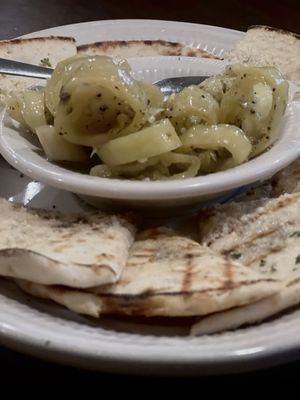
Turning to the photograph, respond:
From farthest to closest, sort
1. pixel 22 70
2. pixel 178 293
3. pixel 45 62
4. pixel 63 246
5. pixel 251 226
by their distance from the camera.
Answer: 1. pixel 45 62
2. pixel 22 70
3. pixel 251 226
4. pixel 63 246
5. pixel 178 293

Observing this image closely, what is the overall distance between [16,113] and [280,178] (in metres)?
0.84

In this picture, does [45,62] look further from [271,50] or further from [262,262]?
[262,262]

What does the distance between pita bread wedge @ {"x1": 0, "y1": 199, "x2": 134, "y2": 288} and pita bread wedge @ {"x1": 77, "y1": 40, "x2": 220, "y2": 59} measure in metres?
1.17

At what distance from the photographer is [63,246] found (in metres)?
1.61

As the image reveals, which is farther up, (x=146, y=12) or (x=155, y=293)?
(x=155, y=293)

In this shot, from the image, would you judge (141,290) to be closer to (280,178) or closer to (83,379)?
(83,379)

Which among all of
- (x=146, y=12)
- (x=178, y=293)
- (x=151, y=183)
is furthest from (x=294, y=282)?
(x=146, y=12)

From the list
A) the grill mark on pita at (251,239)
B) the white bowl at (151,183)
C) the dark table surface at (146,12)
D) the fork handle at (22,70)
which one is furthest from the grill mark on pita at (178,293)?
the dark table surface at (146,12)

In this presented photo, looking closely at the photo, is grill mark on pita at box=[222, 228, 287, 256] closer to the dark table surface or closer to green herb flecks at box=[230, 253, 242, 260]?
green herb flecks at box=[230, 253, 242, 260]

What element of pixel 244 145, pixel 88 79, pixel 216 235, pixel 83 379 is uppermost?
pixel 88 79

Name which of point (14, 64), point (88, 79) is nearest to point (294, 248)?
point (88, 79)

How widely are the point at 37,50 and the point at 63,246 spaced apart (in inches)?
55.2

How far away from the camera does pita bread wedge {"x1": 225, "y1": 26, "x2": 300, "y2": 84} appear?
2.68m

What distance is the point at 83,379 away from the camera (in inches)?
59.4
